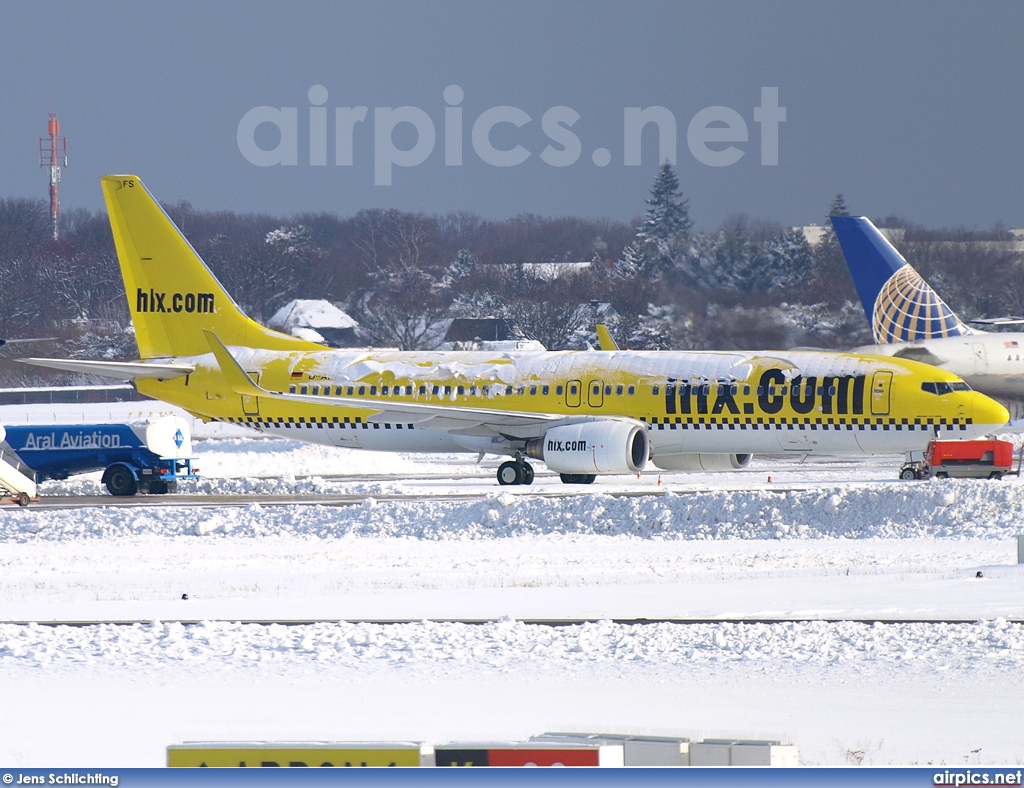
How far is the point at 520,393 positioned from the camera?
133 feet

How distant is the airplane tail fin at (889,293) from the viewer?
179 ft

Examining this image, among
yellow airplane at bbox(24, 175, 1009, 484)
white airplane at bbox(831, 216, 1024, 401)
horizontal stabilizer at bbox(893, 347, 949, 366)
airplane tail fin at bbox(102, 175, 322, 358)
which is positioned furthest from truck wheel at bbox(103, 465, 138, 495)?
horizontal stabilizer at bbox(893, 347, 949, 366)

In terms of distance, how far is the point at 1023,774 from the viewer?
788 cm

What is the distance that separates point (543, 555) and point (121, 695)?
13086 millimetres

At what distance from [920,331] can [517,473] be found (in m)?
20.7

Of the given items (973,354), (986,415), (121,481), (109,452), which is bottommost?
(121,481)

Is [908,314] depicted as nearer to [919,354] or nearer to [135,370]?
[919,354]

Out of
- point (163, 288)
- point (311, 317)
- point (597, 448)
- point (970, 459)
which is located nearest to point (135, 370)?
point (163, 288)

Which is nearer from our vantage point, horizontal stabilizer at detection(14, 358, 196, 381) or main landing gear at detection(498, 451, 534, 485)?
main landing gear at detection(498, 451, 534, 485)

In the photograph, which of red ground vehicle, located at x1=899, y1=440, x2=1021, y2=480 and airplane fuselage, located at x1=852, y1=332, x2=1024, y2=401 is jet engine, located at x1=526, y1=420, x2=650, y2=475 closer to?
red ground vehicle, located at x1=899, y1=440, x2=1021, y2=480

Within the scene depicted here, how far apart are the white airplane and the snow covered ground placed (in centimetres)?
2275

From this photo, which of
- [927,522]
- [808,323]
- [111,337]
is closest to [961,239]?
[808,323]

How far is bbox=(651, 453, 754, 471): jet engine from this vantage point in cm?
3984

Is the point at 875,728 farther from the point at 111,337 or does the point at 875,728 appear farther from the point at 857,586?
the point at 111,337
